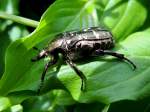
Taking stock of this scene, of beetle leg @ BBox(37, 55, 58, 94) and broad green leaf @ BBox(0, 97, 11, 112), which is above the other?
beetle leg @ BBox(37, 55, 58, 94)

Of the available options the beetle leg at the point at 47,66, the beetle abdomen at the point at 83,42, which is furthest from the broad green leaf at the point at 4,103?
the beetle abdomen at the point at 83,42

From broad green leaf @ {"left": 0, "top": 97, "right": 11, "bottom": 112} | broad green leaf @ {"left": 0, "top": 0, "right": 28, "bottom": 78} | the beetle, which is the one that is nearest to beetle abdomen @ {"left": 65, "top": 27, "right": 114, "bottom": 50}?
the beetle

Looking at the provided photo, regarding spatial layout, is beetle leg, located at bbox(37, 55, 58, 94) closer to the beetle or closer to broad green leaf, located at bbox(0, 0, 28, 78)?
the beetle

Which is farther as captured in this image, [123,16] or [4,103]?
[123,16]

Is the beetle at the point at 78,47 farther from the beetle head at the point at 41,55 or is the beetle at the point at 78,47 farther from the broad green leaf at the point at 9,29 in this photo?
the broad green leaf at the point at 9,29

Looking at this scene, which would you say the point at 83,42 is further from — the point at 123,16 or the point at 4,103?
the point at 4,103

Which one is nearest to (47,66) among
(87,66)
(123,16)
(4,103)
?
(87,66)
